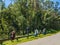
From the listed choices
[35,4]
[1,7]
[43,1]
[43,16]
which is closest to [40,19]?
[43,16]

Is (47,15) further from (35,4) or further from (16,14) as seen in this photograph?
(16,14)

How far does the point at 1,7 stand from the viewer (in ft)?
143

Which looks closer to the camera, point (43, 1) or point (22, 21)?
point (22, 21)

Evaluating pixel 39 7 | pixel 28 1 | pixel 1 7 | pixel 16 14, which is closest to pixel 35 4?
pixel 39 7

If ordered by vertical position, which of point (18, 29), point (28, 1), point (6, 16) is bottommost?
point (18, 29)

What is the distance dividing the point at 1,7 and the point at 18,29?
648 centimetres

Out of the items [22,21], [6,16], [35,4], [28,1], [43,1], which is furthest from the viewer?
[43,1]

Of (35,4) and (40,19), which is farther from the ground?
(35,4)

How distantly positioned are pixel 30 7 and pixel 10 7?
21.7 feet

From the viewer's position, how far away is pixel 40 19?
172 ft

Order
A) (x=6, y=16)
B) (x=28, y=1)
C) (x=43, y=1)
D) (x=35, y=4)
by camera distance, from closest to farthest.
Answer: (x=6, y=16), (x=28, y=1), (x=35, y=4), (x=43, y=1)

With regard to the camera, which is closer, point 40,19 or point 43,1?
point 40,19

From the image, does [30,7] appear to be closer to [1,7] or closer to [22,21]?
[22,21]

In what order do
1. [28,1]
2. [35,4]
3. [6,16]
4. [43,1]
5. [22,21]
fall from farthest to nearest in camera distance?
1. [43,1]
2. [35,4]
3. [28,1]
4. [22,21]
5. [6,16]
